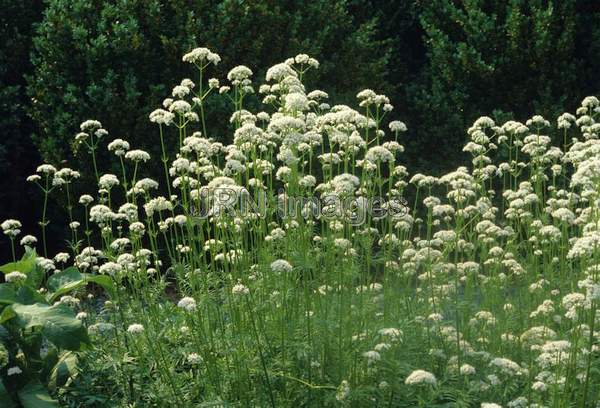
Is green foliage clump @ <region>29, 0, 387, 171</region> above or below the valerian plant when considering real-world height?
above

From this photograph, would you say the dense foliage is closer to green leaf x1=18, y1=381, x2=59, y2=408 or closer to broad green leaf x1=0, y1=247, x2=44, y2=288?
broad green leaf x1=0, y1=247, x2=44, y2=288

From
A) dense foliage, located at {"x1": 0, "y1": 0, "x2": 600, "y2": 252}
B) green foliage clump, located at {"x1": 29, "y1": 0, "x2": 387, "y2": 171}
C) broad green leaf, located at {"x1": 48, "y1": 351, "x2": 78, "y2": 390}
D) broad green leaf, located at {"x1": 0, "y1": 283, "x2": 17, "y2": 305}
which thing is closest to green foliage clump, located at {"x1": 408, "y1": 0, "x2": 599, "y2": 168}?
dense foliage, located at {"x1": 0, "y1": 0, "x2": 600, "y2": 252}

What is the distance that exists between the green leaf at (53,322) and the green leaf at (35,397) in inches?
11.6

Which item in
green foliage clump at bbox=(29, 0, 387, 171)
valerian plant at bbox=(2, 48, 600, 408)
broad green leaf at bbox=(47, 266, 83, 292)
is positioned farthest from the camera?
green foliage clump at bbox=(29, 0, 387, 171)

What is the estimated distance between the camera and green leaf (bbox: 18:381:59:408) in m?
4.52

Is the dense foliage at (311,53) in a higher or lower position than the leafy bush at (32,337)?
higher

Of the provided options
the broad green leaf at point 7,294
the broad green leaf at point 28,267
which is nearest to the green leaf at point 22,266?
the broad green leaf at point 28,267

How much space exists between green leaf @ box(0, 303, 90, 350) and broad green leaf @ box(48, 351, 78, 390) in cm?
30

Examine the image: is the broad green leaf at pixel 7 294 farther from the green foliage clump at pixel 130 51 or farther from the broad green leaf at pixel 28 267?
the green foliage clump at pixel 130 51

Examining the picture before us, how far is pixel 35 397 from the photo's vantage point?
4543 millimetres

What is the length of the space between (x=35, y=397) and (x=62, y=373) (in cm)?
29

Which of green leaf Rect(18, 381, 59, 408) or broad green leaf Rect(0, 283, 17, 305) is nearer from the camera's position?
green leaf Rect(18, 381, 59, 408)

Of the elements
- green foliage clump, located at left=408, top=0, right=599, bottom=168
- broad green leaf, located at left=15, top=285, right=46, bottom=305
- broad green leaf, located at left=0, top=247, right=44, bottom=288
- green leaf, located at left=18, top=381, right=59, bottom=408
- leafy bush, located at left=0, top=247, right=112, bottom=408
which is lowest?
green leaf, located at left=18, top=381, right=59, bottom=408

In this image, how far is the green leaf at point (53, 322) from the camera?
4.48m
